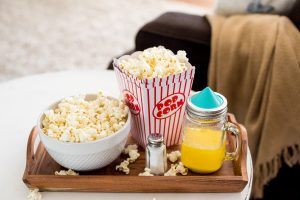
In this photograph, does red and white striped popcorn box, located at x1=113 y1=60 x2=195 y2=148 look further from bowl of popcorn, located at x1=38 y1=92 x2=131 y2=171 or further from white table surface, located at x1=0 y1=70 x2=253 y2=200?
white table surface, located at x1=0 y1=70 x2=253 y2=200

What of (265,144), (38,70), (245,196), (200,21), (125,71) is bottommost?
(38,70)

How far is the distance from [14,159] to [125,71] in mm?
344

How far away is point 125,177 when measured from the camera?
0.79m

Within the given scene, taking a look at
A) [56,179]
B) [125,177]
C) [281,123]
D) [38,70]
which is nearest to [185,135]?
[125,177]

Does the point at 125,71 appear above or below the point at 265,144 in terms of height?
above

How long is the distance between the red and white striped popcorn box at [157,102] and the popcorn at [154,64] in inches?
0.7

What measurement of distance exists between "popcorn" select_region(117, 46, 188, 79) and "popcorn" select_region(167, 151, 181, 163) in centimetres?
20

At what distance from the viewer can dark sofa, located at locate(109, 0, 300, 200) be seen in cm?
136

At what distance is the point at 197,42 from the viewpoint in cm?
140

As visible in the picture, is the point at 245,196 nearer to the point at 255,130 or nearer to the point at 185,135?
the point at 185,135

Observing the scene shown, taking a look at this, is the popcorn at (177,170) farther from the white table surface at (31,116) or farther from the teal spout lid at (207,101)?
the teal spout lid at (207,101)

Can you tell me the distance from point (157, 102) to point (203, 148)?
140 millimetres

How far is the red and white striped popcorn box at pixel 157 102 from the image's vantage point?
80cm

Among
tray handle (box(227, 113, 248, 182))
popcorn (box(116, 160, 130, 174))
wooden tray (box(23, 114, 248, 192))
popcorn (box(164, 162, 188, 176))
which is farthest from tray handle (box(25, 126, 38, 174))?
tray handle (box(227, 113, 248, 182))
